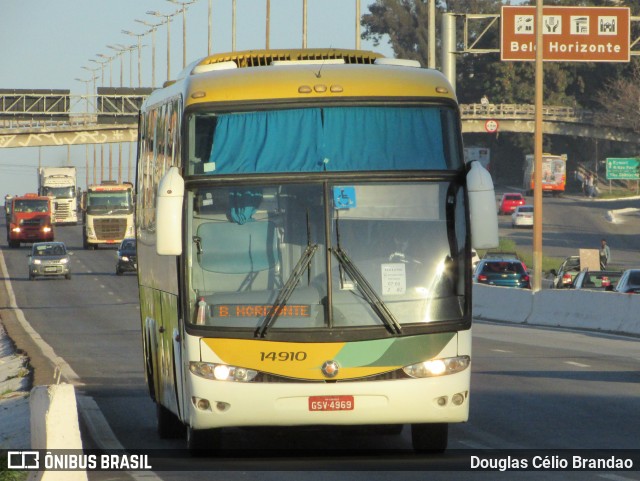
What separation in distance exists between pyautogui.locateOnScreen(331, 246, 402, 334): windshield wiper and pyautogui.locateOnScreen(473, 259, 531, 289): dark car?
32.9 metres

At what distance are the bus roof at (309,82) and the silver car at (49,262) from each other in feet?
175

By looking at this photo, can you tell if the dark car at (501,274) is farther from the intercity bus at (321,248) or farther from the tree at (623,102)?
the tree at (623,102)

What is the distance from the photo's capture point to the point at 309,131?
39.8 ft

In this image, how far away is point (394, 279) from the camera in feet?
38.8

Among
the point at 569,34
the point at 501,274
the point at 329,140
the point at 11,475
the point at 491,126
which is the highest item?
the point at 569,34

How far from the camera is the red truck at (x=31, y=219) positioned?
284 ft

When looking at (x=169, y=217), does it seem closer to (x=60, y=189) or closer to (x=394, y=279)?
(x=394, y=279)

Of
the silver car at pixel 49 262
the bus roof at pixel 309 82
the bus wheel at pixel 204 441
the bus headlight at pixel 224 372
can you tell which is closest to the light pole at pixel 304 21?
the silver car at pixel 49 262

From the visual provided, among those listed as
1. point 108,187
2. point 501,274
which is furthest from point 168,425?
point 108,187

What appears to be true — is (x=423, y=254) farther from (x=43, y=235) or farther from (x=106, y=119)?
(x=106, y=119)

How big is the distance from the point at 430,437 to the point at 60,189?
9254 centimetres

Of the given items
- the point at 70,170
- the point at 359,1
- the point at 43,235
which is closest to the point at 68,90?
the point at 70,170

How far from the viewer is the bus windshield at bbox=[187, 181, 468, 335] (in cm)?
1170

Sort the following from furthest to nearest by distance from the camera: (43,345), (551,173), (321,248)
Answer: (551,173) < (43,345) < (321,248)
